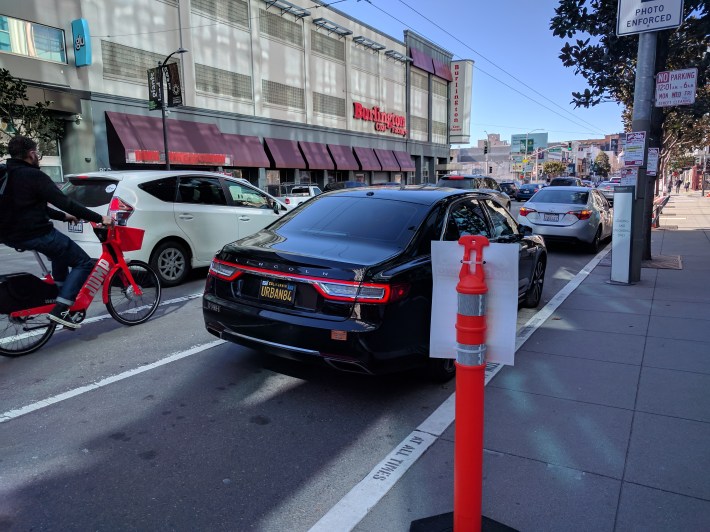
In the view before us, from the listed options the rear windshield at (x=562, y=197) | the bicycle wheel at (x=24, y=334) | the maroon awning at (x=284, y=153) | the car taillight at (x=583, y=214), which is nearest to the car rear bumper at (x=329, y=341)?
the bicycle wheel at (x=24, y=334)

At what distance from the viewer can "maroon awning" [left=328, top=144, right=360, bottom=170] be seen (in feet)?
117

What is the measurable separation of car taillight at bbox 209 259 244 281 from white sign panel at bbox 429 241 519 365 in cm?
220

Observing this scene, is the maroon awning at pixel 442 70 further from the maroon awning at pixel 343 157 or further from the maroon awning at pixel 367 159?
the maroon awning at pixel 343 157

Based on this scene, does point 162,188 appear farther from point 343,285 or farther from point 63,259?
point 343,285

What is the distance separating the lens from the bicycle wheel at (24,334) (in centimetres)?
486

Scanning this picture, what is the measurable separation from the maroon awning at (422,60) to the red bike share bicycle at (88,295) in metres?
43.4

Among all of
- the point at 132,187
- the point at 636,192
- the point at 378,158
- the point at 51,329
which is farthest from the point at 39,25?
the point at 378,158

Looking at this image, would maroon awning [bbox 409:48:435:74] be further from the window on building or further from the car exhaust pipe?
the car exhaust pipe

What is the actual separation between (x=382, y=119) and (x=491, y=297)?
41.0m

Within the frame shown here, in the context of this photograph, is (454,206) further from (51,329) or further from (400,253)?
(51,329)

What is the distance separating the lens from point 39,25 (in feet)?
64.9

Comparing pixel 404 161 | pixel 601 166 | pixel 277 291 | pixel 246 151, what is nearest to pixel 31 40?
pixel 246 151

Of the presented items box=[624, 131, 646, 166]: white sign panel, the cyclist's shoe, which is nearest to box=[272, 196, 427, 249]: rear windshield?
the cyclist's shoe

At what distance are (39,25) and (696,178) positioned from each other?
70.7 meters
